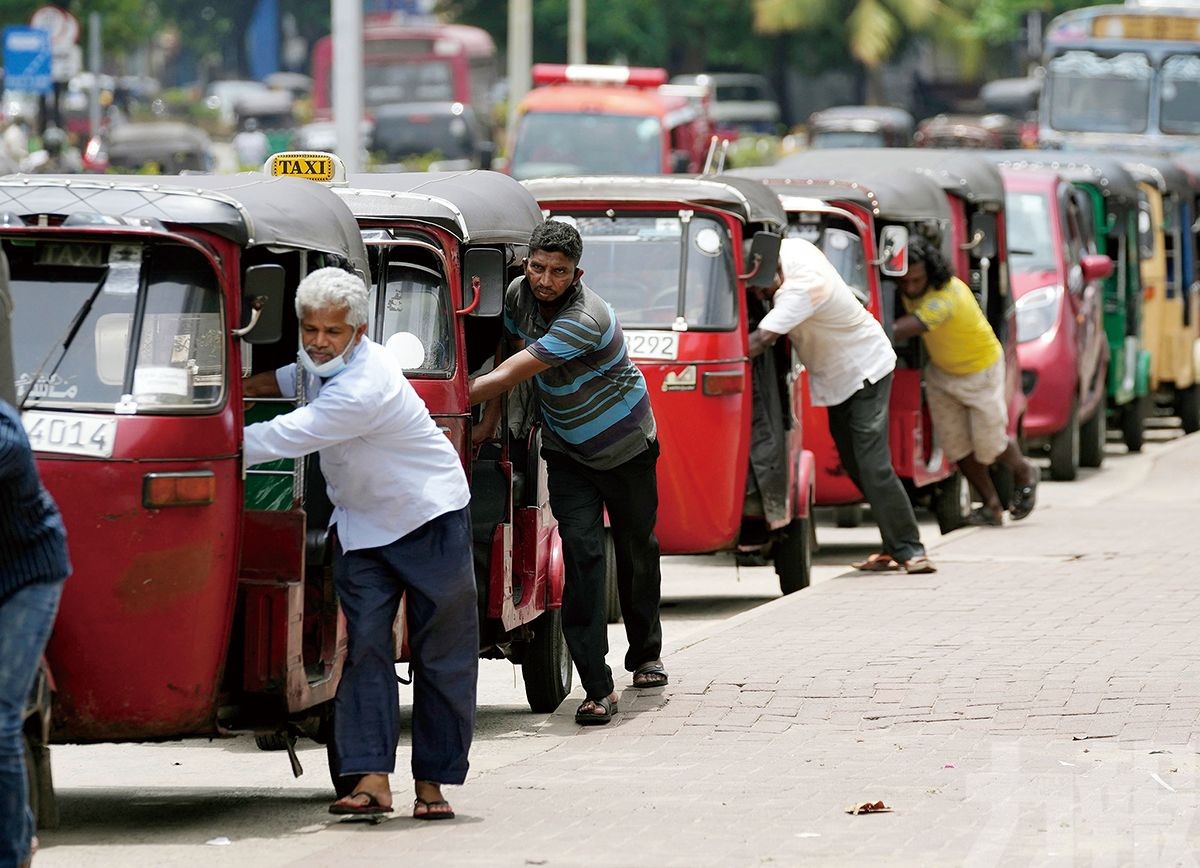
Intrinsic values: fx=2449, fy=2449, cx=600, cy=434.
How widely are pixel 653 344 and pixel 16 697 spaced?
6.08 meters

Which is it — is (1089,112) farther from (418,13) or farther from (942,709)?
(418,13)

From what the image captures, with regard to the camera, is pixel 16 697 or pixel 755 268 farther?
pixel 755 268

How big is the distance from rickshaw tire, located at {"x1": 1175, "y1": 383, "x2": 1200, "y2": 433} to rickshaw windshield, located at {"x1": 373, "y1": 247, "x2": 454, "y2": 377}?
1558 centimetres

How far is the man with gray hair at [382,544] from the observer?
667cm

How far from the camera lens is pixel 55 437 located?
6410 mm

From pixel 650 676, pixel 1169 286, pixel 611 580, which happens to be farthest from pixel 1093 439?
pixel 650 676

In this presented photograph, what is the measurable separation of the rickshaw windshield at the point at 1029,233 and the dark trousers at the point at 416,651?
11.3 metres

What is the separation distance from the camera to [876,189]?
14242 millimetres

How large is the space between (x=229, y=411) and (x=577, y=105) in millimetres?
23676

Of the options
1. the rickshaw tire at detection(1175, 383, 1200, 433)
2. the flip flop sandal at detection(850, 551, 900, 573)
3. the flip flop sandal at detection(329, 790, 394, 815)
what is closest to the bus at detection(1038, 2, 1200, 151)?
the rickshaw tire at detection(1175, 383, 1200, 433)

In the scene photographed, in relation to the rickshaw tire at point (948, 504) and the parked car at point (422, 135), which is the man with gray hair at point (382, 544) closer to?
the rickshaw tire at point (948, 504)

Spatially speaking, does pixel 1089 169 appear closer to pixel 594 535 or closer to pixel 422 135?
pixel 594 535

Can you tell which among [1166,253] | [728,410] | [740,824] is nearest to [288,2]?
[1166,253]

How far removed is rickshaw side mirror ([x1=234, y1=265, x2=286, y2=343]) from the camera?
6.70 meters
